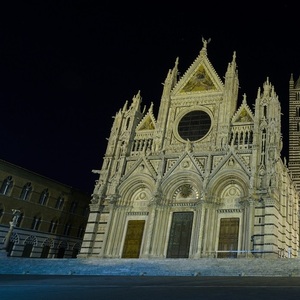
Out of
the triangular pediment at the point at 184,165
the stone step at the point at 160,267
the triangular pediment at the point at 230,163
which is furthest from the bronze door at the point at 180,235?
the stone step at the point at 160,267

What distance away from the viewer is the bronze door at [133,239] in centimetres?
2922

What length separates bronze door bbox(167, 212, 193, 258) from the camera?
91.7ft

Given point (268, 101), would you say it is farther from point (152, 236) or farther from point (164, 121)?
point (152, 236)

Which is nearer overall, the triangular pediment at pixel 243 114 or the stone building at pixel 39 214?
the triangular pediment at pixel 243 114

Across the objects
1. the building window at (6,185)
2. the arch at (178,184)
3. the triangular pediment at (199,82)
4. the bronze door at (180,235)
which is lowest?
the bronze door at (180,235)

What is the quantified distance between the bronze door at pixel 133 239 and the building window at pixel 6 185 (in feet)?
42.5

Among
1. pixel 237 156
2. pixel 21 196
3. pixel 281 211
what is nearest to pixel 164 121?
pixel 237 156

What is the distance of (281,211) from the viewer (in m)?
27.9

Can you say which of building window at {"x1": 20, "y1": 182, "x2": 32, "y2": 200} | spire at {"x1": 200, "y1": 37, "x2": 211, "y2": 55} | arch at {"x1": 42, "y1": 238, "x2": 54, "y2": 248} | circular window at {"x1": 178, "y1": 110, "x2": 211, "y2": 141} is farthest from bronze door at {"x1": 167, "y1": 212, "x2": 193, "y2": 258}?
spire at {"x1": 200, "y1": 37, "x2": 211, "y2": 55}

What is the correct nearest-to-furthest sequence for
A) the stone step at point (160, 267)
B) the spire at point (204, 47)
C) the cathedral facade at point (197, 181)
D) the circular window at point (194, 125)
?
the stone step at point (160, 267), the cathedral facade at point (197, 181), the circular window at point (194, 125), the spire at point (204, 47)

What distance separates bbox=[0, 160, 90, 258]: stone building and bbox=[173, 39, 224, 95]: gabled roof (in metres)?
17.0

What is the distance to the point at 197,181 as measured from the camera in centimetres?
2912

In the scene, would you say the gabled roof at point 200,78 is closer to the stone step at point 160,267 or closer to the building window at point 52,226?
the stone step at point 160,267

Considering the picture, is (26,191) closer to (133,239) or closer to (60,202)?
(60,202)
